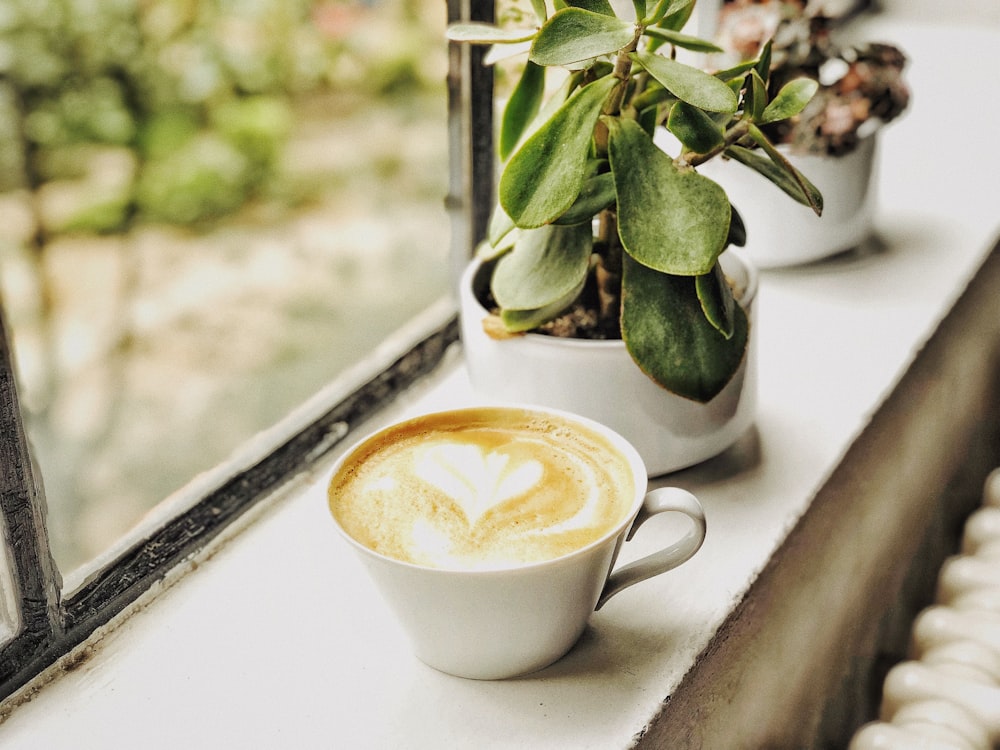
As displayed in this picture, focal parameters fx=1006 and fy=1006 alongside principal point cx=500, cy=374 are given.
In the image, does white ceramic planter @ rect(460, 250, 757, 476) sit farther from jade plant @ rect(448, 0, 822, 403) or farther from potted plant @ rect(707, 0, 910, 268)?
potted plant @ rect(707, 0, 910, 268)

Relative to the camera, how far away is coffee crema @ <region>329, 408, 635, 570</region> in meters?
0.54

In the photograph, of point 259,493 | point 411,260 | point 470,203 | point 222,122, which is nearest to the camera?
point 259,493

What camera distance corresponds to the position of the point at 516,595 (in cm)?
51

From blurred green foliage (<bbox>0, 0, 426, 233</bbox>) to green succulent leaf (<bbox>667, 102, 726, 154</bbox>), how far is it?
2.55ft

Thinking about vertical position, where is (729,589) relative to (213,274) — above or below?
above

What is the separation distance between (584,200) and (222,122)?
3.34ft

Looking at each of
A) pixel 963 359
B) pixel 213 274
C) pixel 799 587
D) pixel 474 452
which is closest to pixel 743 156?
pixel 474 452

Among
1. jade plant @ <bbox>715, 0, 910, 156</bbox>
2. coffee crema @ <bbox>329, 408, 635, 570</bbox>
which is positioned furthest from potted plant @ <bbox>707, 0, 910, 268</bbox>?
coffee crema @ <bbox>329, 408, 635, 570</bbox>

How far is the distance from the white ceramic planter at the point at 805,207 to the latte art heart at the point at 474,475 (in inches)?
19.2

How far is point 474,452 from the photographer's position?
61cm

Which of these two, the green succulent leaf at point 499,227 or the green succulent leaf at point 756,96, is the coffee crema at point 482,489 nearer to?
the green succulent leaf at point 499,227

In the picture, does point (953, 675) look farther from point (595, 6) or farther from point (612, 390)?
point (595, 6)

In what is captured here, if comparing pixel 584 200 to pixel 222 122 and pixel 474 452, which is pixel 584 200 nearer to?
pixel 474 452

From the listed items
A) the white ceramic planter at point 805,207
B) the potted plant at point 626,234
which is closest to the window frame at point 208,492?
the potted plant at point 626,234
